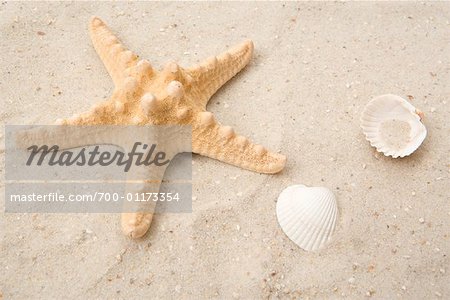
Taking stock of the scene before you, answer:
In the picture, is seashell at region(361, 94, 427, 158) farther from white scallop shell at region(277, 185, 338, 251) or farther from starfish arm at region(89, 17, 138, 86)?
starfish arm at region(89, 17, 138, 86)

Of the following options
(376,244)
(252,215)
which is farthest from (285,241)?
(376,244)

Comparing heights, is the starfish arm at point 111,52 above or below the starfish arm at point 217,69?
above

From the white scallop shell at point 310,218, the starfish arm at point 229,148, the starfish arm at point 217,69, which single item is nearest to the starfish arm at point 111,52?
the starfish arm at point 217,69

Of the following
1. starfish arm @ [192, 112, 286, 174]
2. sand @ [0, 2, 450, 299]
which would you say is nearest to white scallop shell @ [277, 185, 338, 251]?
sand @ [0, 2, 450, 299]

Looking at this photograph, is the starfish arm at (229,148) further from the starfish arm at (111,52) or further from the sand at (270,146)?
the starfish arm at (111,52)

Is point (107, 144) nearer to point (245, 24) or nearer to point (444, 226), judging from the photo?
point (245, 24)

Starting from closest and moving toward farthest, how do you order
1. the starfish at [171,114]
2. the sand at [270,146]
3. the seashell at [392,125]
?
the sand at [270,146], the starfish at [171,114], the seashell at [392,125]
